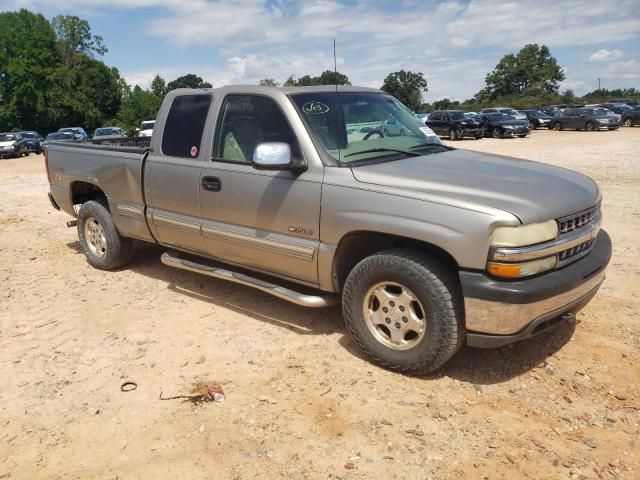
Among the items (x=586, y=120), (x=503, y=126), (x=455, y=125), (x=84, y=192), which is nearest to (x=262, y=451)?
(x=84, y=192)

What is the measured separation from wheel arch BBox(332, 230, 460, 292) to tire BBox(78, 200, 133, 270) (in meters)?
3.06

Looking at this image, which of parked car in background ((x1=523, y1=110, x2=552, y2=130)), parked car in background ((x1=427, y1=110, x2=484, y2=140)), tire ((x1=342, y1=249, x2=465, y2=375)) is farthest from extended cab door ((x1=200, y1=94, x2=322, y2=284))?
parked car in background ((x1=523, y1=110, x2=552, y2=130))

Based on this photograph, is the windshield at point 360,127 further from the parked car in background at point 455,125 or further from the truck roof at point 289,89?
the parked car in background at point 455,125

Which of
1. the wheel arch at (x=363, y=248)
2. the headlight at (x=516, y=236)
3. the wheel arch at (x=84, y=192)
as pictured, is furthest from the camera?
the wheel arch at (x=84, y=192)

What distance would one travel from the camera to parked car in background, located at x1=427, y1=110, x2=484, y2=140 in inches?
1164

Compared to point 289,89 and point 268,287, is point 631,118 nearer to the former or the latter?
point 289,89

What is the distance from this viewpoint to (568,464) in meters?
2.80

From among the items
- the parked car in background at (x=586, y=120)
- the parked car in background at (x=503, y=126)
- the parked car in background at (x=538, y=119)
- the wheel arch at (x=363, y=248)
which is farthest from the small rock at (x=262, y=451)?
the parked car in background at (x=538, y=119)

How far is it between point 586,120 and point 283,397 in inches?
1343

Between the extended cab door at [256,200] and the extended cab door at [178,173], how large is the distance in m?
0.16

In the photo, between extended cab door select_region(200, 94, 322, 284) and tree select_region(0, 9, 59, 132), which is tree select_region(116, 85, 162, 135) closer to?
tree select_region(0, 9, 59, 132)

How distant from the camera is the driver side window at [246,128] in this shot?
421cm

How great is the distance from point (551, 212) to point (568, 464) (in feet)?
Result: 4.55

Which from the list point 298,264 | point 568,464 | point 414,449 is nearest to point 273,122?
point 298,264
